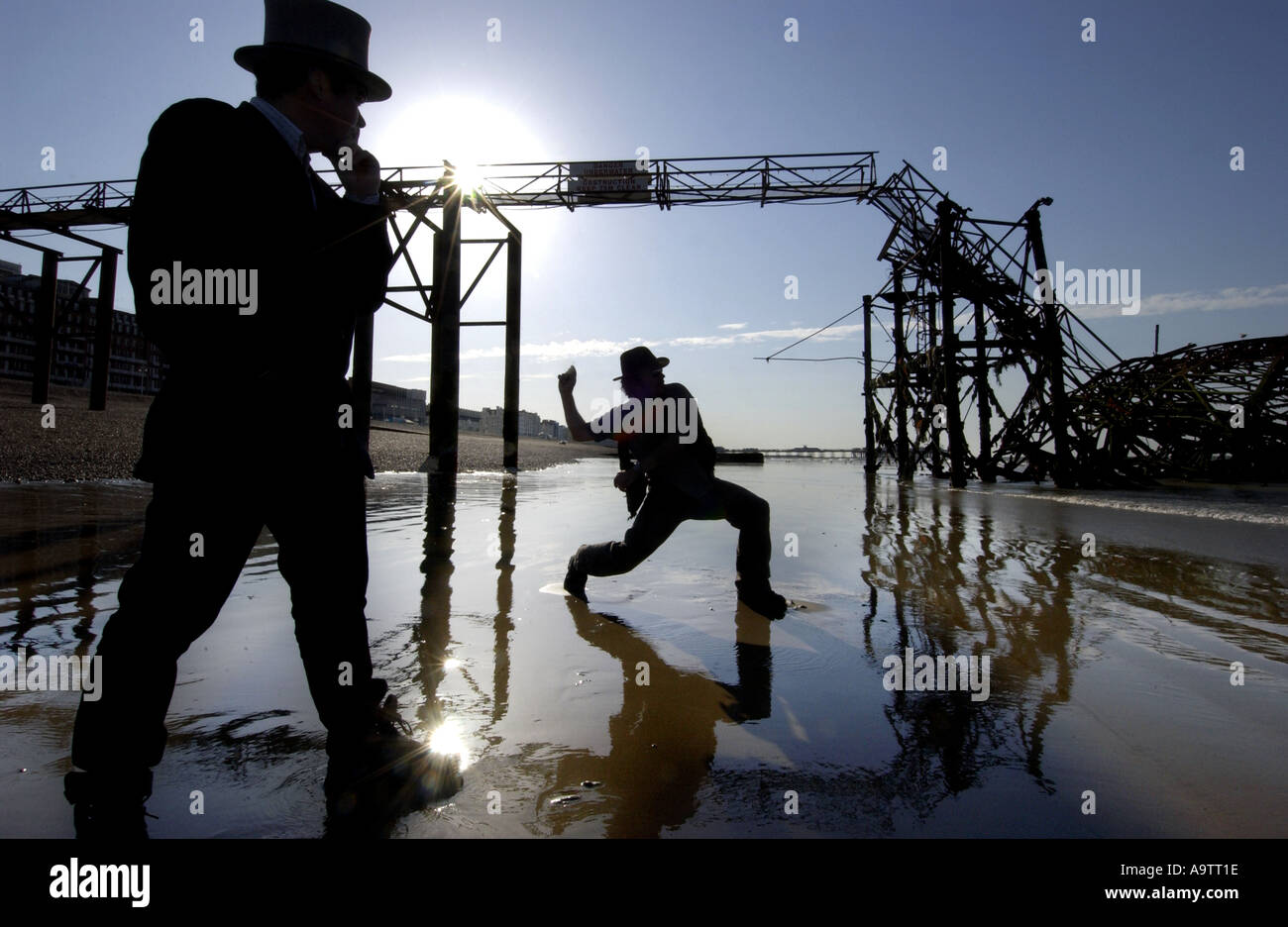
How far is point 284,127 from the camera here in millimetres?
1896

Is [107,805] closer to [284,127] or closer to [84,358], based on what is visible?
[284,127]

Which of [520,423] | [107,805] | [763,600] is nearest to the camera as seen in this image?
[107,805]

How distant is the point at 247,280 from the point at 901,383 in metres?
22.9

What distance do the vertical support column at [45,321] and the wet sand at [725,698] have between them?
19.7 m

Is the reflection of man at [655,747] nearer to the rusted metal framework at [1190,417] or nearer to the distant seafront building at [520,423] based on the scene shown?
the rusted metal framework at [1190,417]

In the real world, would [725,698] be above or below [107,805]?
below

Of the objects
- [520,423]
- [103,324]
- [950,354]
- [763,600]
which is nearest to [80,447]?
[103,324]

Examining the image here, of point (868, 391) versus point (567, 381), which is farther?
point (868, 391)

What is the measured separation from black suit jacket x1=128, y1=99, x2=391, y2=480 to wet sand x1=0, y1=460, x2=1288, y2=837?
0.93 metres

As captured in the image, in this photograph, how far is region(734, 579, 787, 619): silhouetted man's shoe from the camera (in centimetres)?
388
